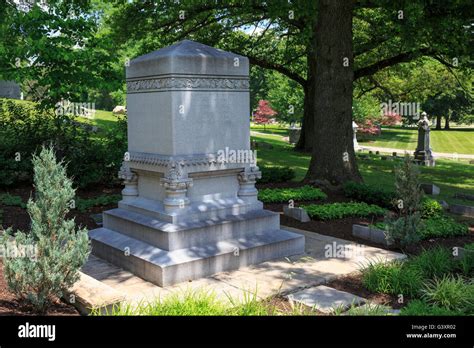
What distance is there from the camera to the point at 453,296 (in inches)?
241

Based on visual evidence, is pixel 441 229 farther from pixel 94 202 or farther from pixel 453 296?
pixel 94 202

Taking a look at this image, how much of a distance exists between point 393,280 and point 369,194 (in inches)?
259

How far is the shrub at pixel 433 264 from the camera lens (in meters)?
7.34

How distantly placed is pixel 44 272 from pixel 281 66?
22.6 m

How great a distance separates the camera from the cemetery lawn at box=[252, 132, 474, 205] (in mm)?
18683

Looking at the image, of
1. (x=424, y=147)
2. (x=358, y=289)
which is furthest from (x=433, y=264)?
(x=424, y=147)

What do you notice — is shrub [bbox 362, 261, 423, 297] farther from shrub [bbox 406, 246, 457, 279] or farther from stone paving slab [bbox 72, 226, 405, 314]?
stone paving slab [bbox 72, 226, 405, 314]

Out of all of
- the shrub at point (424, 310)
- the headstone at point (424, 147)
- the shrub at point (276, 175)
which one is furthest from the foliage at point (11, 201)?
the headstone at point (424, 147)

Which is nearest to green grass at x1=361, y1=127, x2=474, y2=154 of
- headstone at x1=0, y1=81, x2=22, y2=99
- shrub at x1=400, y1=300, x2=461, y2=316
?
headstone at x1=0, y1=81, x2=22, y2=99

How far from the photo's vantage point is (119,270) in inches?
322

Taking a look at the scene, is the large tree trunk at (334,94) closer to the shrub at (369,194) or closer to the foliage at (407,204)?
the shrub at (369,194)
